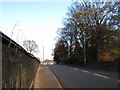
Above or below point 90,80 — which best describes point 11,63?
above

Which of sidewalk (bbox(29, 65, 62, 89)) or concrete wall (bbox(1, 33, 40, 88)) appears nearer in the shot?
concrete wall (bbox(1, 33, 40, 88))

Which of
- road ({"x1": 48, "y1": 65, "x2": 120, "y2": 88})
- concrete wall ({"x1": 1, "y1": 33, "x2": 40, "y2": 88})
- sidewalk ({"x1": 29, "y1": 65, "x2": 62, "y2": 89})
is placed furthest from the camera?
sidewalk ({"x1": 29, "y1": 65, "x2": 62, "y2": 89})

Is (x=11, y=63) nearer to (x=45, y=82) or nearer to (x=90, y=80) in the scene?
(x=45, y=82)

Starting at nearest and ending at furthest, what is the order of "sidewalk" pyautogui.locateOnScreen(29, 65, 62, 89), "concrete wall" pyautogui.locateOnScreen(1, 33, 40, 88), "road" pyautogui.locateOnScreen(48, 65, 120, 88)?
1. "concrete wall" pyautogui.locateOnScreen(1, 33, 40, 88)
2. "road" pyautogui.locateOnScreen(48, 65, 120, 88)
3. "sidewalk" pyautogui.locateOnScreen(29, 65, 62, 89)

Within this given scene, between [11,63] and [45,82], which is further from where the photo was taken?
[45,82]

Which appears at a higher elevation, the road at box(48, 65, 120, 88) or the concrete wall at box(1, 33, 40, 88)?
the concrete wall at box(1, 33, 40, 88)

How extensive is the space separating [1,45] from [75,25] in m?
66.7

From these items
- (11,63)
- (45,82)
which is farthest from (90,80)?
(11,63)

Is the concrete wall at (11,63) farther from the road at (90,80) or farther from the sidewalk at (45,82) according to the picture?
the road at (90,80)

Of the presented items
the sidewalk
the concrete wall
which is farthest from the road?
the concrete wall

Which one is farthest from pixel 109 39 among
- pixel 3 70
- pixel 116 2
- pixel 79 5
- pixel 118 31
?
pixel 3 70

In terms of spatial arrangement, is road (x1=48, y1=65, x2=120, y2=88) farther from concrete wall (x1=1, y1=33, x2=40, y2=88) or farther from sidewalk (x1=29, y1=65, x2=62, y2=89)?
concrete wall (x1=1, y1=33, x2=40, y2=88)

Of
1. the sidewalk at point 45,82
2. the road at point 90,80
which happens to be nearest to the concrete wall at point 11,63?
the sidewalk at point 45,82

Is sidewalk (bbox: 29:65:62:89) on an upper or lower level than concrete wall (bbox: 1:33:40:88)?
lower
